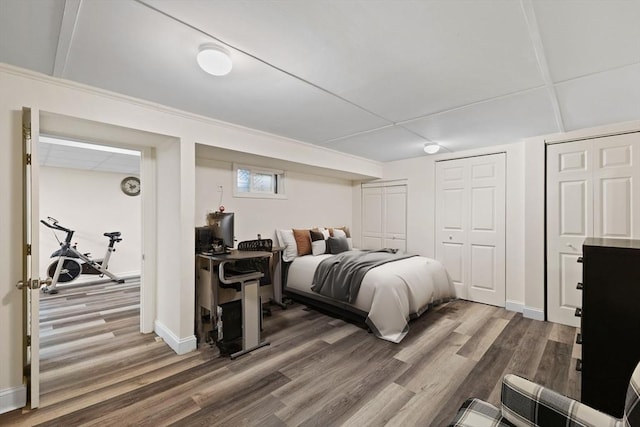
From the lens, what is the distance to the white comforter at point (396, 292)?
10.1 feet

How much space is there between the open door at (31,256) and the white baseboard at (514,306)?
16.6 feet

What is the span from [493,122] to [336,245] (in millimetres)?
2738

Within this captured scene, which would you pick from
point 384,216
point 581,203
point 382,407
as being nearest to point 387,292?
point 382,407

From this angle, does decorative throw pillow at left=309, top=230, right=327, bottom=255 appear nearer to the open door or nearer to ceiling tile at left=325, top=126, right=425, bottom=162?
ceiling tile at left=325, top=126, right=425, bottom=162

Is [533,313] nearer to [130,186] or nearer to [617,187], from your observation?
[617,187]

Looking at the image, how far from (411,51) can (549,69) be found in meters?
1.07

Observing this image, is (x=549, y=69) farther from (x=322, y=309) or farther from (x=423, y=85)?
(x=322, y=309)

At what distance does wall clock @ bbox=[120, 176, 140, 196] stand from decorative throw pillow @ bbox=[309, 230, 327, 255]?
15.5 feet

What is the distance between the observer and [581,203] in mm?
3357

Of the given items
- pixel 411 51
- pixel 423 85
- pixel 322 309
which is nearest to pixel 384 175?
pixel 322 309

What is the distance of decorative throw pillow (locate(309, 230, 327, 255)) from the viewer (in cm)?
451

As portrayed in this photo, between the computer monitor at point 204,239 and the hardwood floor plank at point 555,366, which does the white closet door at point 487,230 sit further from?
the computer monitor at point 204,239

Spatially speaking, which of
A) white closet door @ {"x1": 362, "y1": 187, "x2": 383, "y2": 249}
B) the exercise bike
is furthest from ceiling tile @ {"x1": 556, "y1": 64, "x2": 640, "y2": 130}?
the exercise bike

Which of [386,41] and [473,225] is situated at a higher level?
[386,41]
